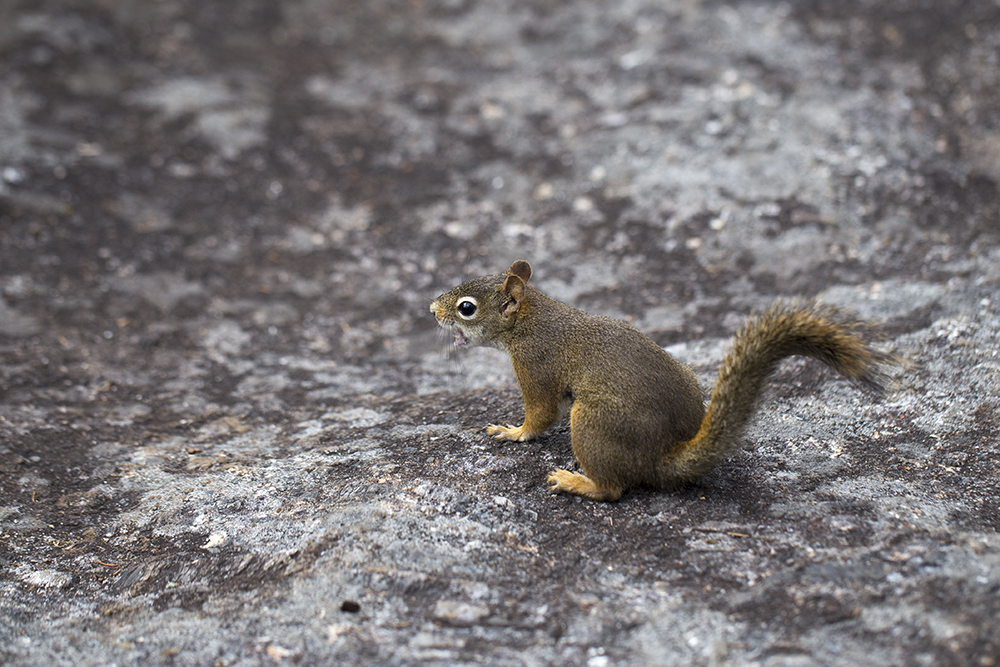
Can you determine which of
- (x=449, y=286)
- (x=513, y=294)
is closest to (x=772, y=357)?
(x=513, y=294)

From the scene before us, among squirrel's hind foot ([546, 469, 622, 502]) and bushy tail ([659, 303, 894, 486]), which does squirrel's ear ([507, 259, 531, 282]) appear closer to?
squirrel's hind foot ([546, 469, 622, 502])

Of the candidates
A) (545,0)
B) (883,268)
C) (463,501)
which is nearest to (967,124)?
(883,268)

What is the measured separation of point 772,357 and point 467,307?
3.76 ft

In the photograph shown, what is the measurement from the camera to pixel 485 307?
3.04m

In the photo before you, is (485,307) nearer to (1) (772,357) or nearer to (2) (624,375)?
(2) (624,375)

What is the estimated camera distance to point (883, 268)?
4.24 metres

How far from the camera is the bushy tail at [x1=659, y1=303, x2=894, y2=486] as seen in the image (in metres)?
2.41

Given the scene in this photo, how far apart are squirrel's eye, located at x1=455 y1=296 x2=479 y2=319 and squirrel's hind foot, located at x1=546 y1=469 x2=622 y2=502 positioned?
0.69 metres

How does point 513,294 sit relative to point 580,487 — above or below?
above

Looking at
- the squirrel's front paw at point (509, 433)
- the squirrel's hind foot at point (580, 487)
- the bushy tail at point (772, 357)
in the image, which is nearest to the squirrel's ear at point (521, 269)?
the squirrel's front paw at point (509, 433)

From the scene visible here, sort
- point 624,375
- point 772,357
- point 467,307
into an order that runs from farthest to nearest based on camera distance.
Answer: point 467,307 < point 624,375 < point 772,357

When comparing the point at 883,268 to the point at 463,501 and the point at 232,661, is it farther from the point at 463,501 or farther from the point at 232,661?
the point at 232,661

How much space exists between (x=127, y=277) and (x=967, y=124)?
528 centimetres

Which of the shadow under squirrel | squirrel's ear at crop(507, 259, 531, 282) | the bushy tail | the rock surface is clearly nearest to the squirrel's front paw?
the shadow under squirrel
